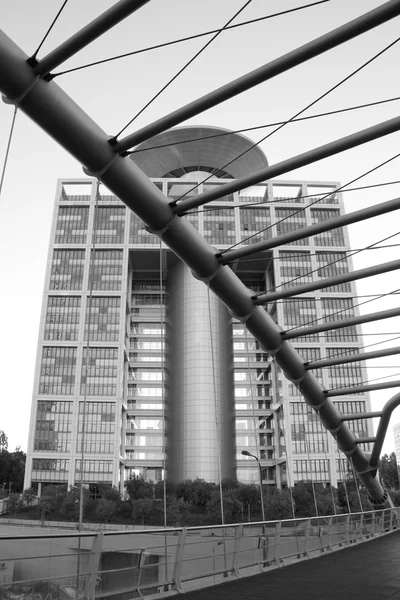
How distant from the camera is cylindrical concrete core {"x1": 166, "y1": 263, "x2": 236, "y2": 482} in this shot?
75.1 metres

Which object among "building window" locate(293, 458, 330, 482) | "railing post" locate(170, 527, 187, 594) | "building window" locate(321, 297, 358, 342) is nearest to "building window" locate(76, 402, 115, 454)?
"building window" locate(293, 458, 330, 482)

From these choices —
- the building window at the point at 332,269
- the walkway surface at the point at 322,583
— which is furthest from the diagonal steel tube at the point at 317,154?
the building window at the point at 332,269

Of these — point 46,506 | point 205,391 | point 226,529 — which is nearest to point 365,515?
point 226,529

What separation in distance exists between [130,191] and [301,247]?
232 feet

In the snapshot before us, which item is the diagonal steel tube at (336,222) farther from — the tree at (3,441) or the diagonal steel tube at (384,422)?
the tree at (3,441)

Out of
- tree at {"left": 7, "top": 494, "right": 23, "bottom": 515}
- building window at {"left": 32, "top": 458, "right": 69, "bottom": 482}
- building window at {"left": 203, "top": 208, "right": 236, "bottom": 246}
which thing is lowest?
tree at {"left": 7, "top": 494, "right": 23, "bottom": 515}

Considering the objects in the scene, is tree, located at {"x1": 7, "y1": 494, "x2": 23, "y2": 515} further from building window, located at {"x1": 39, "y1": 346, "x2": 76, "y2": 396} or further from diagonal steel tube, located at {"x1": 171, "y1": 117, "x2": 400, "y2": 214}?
diagonal steel tube, located at {"x1": 171, "y1": 117, "x2": 400, "y2": 214}

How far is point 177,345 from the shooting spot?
82125 millimetres

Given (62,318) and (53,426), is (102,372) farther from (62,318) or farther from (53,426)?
(62,318)

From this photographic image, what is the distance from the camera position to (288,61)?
7.59 metres

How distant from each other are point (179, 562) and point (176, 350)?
246 ft

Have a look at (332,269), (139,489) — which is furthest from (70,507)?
(332,269)

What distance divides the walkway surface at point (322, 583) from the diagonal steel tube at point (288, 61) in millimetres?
6777

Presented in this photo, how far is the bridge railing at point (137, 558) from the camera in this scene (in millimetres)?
5285
